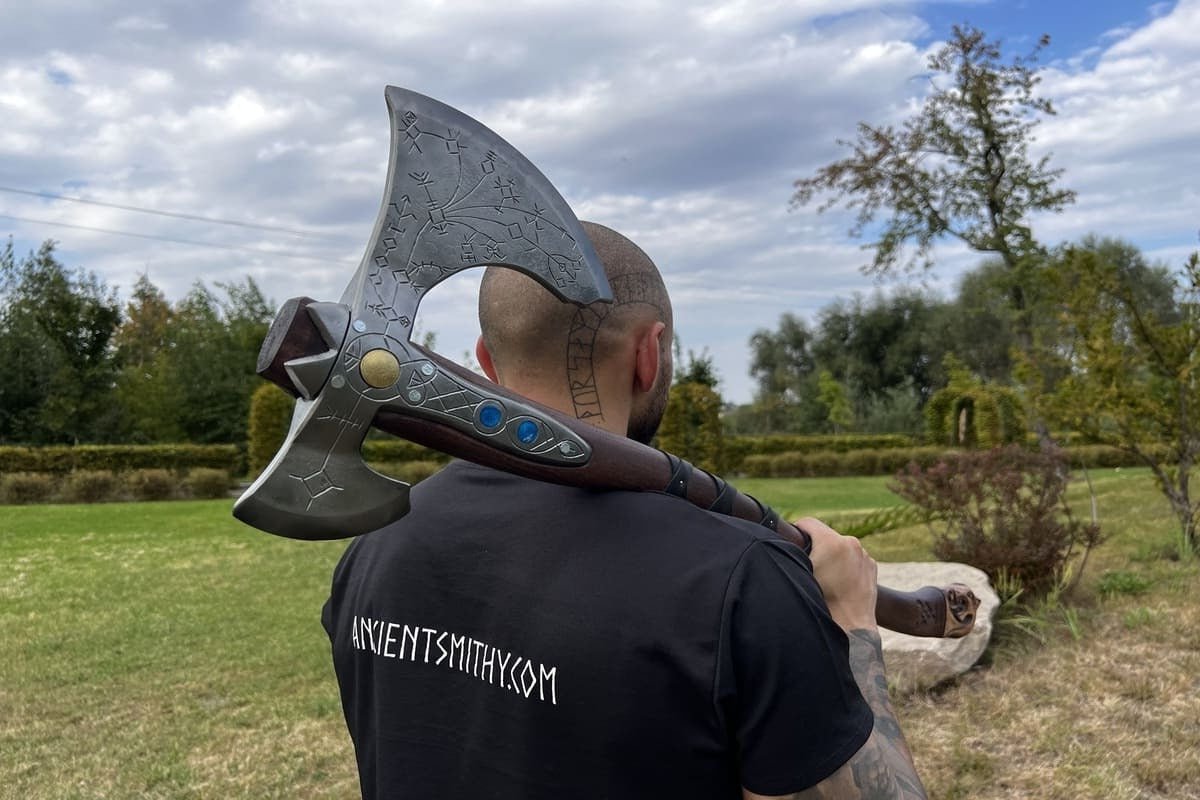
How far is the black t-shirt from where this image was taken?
113 cm

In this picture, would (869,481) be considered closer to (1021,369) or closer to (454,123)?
(1021,369)

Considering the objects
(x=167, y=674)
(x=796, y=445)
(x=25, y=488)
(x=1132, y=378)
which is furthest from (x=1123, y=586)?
(x=796, y=445)

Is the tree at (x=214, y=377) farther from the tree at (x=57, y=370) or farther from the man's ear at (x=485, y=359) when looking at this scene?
the man's ear at (x=485, y=359)

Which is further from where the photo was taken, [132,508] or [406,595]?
[132,508]

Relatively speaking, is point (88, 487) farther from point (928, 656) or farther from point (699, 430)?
point (928, 656)

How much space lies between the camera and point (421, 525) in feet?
4.68

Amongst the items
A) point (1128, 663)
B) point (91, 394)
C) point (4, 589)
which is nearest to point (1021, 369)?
point (1128, 663)

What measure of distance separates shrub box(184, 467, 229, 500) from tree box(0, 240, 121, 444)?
288 inches

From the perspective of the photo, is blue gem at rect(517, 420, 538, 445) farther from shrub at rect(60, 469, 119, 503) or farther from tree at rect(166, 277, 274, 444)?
tree at rect(166, 277, 274, 444)

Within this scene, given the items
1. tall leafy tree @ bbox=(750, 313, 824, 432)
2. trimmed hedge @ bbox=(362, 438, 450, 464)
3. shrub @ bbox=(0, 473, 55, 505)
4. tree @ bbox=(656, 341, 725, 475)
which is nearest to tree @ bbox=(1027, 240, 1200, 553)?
tree @ bbox=(656, 341, 725, 475)

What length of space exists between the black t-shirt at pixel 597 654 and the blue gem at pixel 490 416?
0.20 m

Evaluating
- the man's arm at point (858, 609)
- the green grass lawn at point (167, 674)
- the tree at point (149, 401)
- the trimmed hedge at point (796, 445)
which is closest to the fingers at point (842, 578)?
the man's arm at point (858, 609)

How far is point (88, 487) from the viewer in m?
18.4

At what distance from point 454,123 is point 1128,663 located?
5.26 meters
